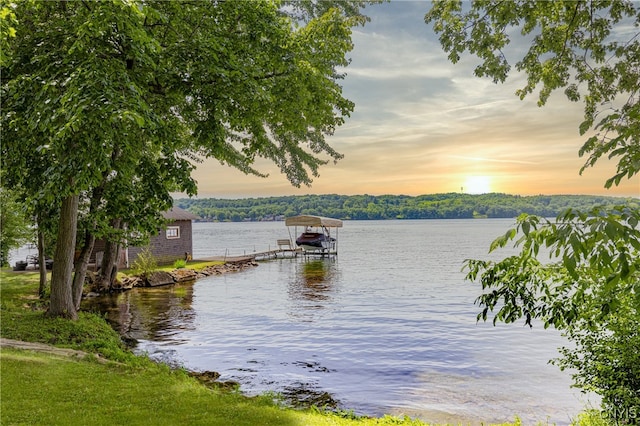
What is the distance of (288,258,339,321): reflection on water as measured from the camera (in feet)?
66.3

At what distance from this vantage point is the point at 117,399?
269 inches

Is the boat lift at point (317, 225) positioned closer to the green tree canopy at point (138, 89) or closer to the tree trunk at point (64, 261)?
the green tree canopy at point (138, 89)

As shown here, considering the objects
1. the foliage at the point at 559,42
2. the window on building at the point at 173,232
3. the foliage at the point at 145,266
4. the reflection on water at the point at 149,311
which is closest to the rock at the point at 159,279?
the foliage at the point at 145,266

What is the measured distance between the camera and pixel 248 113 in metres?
12.1

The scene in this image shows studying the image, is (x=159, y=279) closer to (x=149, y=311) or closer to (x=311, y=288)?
(x=149, y=311)

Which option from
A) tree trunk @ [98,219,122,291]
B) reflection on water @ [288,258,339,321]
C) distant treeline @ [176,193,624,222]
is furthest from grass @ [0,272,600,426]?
distant treeline @ [176,193,624,222]

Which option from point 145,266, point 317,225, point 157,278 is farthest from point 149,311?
point 317,225

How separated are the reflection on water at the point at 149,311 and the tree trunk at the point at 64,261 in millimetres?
2345

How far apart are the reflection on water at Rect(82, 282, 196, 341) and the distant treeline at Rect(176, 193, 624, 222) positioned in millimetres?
94781

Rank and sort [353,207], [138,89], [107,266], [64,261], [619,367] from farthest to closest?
[353,207], [107,266], [64,261], [138,89], [619,367]

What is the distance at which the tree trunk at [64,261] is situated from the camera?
12.9 meters

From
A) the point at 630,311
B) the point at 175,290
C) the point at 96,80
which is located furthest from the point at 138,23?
the point at 175,290

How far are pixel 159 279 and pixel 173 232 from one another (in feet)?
35.2

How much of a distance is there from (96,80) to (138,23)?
4.81 ft
